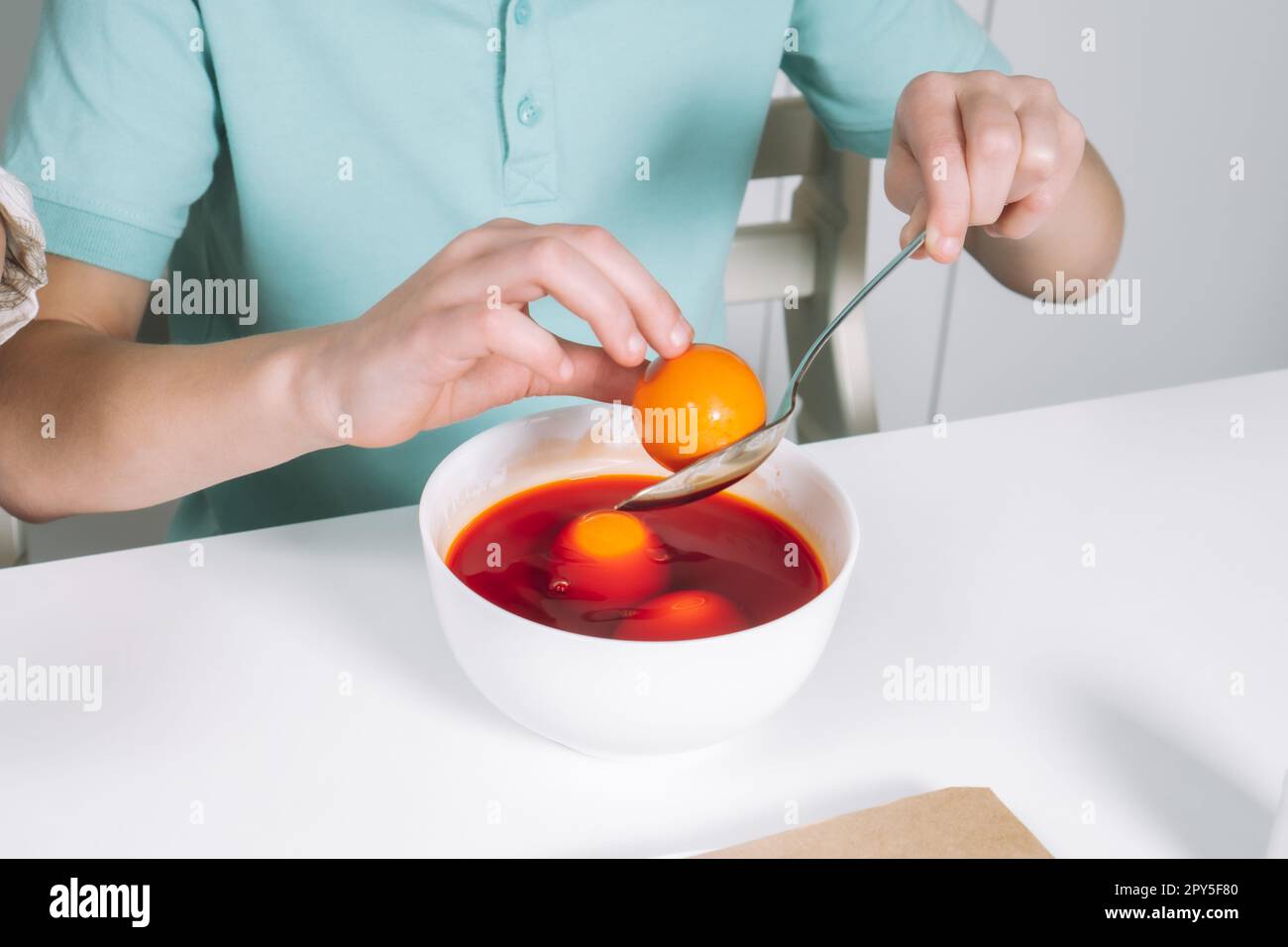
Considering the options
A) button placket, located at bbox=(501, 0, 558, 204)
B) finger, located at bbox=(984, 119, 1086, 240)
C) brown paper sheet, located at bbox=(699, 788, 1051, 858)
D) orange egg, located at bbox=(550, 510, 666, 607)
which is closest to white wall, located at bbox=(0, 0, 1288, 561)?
button placket, located at bbox=(501, 0, 558, 204)

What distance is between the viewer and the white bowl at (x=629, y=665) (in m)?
0.54

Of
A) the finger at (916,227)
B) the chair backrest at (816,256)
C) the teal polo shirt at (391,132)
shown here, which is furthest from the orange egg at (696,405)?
the chair backrest at (816,256)

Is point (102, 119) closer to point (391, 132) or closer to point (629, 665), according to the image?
A: point (391, 132)

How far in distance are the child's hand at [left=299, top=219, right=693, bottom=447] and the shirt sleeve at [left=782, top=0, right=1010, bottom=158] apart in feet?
1.74

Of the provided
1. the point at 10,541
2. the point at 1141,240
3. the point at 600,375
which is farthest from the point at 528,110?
the point at 1141,240

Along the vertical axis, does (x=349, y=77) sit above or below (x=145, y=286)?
above

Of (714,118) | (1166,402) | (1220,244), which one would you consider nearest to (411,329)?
(714,118)

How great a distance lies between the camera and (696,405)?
2.17ft

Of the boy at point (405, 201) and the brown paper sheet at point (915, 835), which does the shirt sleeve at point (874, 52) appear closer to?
the boy at point (405, 201)

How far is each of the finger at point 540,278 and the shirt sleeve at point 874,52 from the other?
0.57 meters

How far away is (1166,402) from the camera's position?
97 centimetres

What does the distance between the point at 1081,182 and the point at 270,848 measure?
849mm

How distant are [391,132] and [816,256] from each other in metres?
0.54
